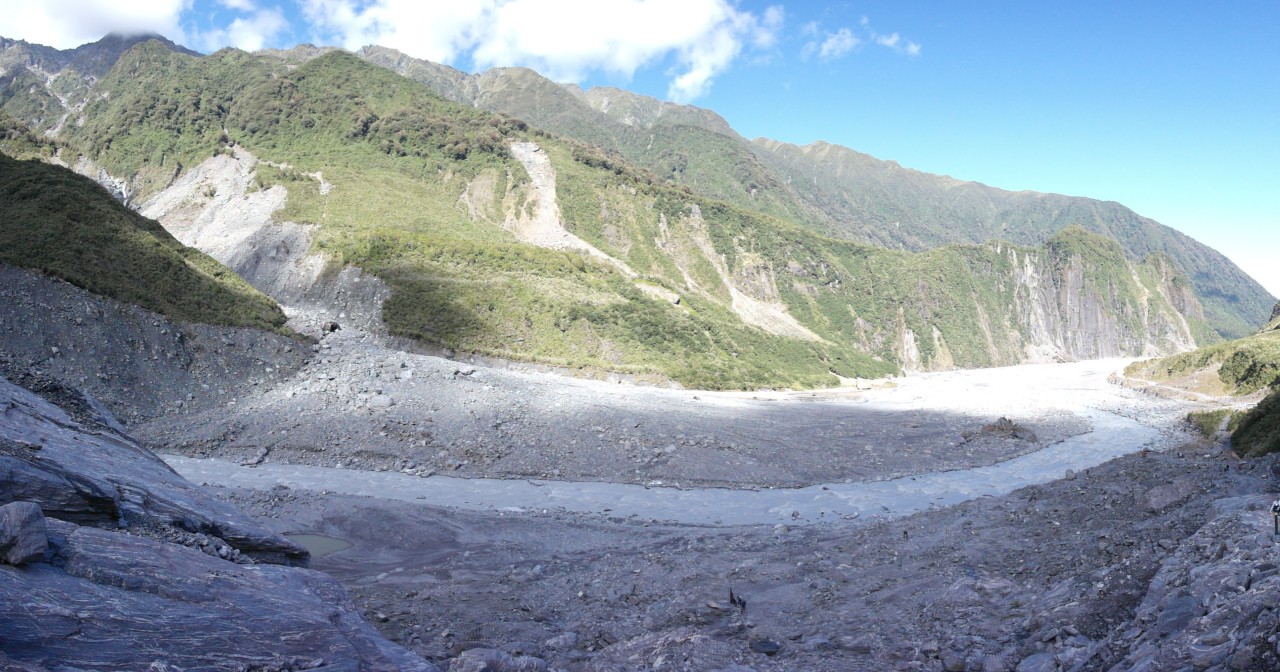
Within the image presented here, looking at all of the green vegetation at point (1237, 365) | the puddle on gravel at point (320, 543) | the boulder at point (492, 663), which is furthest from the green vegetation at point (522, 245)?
the boulder at point (492, 663)

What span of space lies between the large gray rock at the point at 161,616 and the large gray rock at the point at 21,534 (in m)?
0.11

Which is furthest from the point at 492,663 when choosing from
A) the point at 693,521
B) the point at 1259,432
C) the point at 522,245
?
the point at 522,245

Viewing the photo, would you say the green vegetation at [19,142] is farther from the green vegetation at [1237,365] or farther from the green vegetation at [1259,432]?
the green vegetation at [1237,365]

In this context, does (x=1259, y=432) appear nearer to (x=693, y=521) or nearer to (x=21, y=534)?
(x=693, y=521)

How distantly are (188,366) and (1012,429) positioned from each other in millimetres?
37352

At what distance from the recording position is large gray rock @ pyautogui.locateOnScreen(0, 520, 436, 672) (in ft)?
16.1

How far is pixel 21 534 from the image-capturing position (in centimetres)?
532

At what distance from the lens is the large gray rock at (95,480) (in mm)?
6854

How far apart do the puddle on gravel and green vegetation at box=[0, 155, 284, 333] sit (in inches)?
719

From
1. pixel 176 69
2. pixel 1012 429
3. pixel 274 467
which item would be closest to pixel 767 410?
pixel 1012 429

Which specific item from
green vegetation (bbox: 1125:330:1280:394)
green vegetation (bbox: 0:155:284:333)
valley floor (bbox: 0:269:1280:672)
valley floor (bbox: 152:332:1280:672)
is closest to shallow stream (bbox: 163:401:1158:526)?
valley floor (bbox: 152:332:1280:672)

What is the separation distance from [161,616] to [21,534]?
1.24 meters

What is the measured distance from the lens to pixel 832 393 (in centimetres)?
5088

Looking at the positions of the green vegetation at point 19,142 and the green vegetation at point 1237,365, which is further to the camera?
the green vegetation at point 19,142
